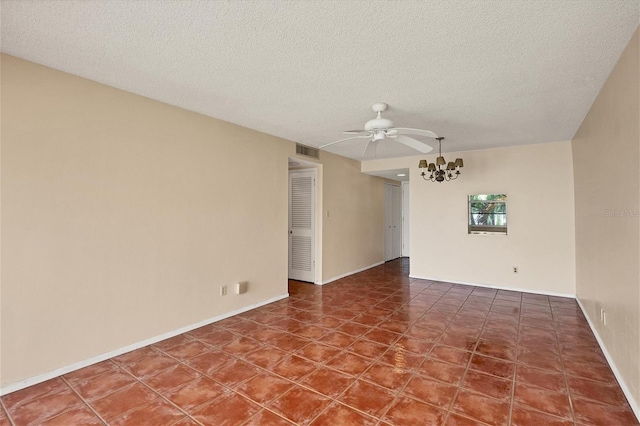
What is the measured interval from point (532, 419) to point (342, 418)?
4.09ft

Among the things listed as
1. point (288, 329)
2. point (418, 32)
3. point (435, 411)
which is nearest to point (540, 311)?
point (435, 411)

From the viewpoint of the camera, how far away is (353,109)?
11.2 ft

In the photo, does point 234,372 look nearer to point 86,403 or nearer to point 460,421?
point 86,403

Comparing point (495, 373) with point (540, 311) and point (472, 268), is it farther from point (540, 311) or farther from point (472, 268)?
point (472, 268)

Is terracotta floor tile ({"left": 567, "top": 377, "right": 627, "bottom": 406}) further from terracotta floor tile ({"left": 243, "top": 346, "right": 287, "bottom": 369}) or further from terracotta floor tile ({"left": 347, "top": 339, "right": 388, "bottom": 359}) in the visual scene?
terracotta floor tile ({"left": 243, "top": 346, "right": 287, "bottom": 369})

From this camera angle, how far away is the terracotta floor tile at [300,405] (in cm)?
203

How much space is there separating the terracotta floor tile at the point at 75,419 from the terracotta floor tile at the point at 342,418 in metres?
1.43

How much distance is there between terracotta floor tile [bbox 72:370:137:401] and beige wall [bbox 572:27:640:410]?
3.71 metres

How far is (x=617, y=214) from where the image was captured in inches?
97.8

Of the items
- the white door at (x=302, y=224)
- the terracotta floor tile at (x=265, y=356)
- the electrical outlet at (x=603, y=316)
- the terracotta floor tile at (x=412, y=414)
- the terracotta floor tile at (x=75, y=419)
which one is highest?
the white door at (x=302, y=224)

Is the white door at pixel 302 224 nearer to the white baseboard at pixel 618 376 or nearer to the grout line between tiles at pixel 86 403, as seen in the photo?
the grout line between tiles at pixel 86 403

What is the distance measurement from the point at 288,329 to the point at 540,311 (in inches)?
134

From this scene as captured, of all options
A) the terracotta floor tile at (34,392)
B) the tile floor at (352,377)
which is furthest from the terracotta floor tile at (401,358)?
the terracotta floor tile at (34,392)

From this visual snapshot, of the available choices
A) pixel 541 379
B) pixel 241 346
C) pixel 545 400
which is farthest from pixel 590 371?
pixel 241 346
